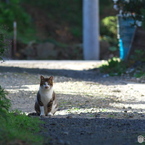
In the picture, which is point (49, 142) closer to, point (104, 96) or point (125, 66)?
point (104, 96)

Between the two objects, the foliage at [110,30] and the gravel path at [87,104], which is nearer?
the gravel path at [87,104]

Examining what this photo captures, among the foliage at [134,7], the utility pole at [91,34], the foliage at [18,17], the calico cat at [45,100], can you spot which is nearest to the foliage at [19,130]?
the calico cat at [45,100]

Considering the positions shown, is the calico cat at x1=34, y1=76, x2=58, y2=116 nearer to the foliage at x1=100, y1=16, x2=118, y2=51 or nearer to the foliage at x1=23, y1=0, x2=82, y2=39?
the foliage at x1=100, y1=16, x2=118, y2=51

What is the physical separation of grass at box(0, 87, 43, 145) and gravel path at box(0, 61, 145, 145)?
0.68 ft

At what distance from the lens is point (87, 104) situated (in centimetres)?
1316

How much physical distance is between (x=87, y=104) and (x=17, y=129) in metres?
4.62

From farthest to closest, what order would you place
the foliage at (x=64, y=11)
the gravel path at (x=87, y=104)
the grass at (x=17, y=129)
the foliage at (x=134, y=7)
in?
the foliage at (x=64, y=11), the foliage at (x=134, y=7), the gravel path at (x=87, y=104), the grass at (x=17, y=129)

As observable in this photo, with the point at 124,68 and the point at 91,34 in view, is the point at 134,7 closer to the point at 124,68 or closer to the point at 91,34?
the point at 124,68

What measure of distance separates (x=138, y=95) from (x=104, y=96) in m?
0.89

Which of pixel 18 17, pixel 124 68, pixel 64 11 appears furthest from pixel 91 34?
pixel 124 68

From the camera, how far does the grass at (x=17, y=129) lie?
24.0 feet

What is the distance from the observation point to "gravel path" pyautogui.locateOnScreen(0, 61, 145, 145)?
8594 millimetres

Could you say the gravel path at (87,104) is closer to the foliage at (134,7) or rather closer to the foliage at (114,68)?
the foliage at (114,68)

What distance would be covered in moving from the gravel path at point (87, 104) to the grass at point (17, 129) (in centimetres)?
21
